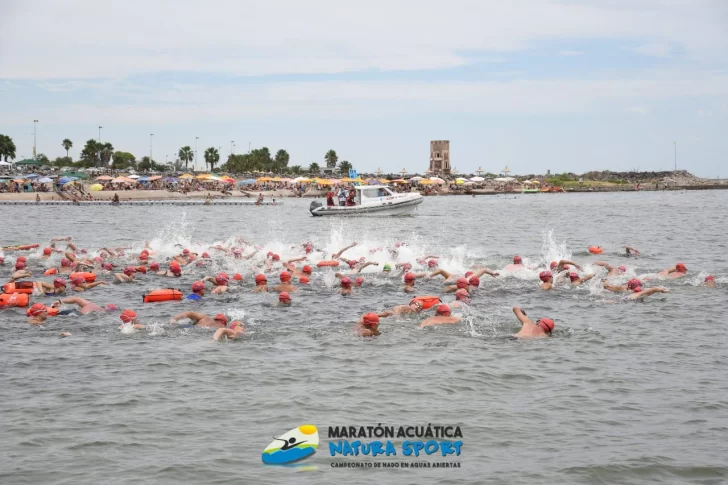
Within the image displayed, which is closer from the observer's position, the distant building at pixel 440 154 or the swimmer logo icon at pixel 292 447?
the swimmer logo icon at pixel 292 447

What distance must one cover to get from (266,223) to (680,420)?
1753 inches

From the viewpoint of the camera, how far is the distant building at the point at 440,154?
19650 cm

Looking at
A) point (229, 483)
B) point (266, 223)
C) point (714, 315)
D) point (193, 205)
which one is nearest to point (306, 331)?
point (229, 483)

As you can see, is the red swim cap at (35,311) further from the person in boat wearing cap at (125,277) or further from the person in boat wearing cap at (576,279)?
the person in boat wearing cap at (576,279)

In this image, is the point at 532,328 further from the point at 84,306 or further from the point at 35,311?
the point at 35,311

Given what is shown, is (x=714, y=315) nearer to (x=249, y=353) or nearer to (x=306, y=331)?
(x=306, y=331)

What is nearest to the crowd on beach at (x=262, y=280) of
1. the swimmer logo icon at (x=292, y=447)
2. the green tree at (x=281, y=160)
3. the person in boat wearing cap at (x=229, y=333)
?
the person in boat wearing cap at (x=229, y=333)

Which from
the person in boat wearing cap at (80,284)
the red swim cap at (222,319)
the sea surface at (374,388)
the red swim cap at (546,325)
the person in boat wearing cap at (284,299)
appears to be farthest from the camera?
the person in boat wearing cap at (80,284)

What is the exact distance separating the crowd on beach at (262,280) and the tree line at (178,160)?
105 m

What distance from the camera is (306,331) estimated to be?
1497 centimetres

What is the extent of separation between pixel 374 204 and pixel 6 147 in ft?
308

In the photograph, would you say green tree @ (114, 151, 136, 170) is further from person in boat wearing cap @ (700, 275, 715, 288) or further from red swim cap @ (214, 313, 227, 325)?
red swim cap @ (214, 313, 227, 325)

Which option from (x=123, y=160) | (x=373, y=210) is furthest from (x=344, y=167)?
(x=373, y=210)

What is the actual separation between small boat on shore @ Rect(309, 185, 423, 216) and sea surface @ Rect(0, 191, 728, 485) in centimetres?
3095
